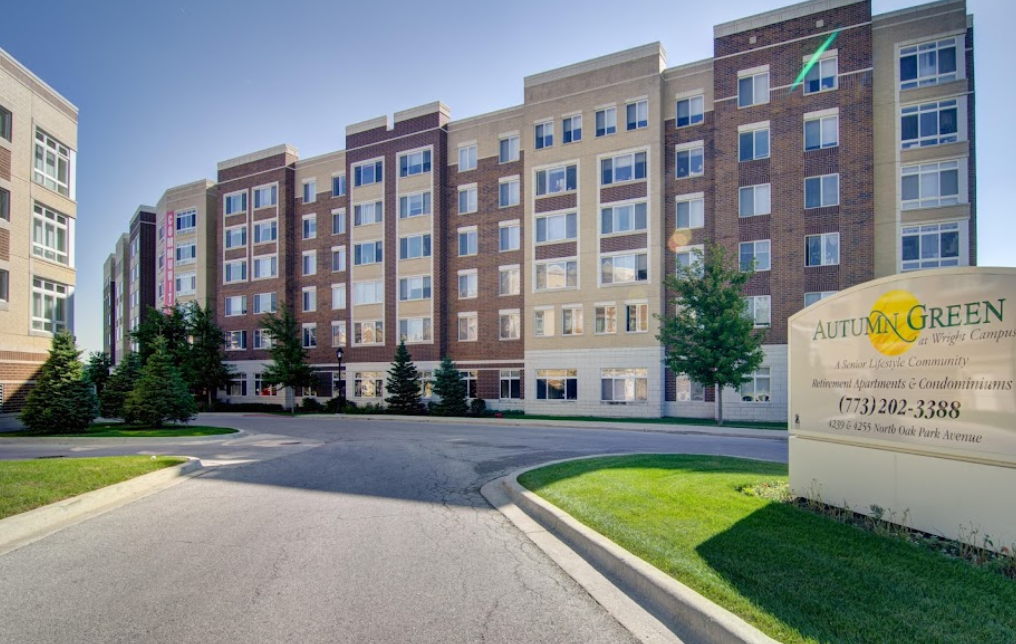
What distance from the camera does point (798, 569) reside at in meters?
5.71

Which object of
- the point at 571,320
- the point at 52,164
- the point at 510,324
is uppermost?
the point at 52,164

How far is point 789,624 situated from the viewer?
452 centimetres

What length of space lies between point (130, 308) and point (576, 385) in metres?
60.0

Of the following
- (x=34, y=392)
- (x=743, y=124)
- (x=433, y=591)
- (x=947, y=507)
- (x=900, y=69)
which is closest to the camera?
(x=433, y=591)

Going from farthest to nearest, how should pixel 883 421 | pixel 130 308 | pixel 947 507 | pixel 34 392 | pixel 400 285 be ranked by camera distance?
1. pixel 130 308
2. pixel 400 285
3. pixel 34 392
4. pixel 883 421
5. pixel 947 507

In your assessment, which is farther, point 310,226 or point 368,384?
point 310,226

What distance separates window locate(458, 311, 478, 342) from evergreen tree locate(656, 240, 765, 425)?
14.9 meters

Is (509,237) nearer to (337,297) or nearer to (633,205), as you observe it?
(633,205)

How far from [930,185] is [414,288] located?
1139 inches

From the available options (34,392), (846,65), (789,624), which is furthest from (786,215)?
(34,392)

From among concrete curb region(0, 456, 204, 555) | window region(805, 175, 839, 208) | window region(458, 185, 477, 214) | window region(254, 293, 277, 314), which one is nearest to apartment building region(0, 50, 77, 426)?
concrete curb region(0, 456, 204, 555)

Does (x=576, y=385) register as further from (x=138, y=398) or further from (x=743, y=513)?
(x=743, y=513)

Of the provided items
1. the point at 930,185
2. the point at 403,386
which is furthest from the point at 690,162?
the point at 403,386

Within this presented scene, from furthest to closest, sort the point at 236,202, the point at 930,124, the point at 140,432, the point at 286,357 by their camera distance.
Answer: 1. the point at 236,202
2. the point at 286,357
3. the point at 930,124
4. the point at 140,432
